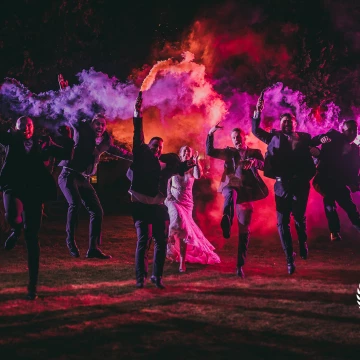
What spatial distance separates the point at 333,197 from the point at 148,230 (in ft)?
11.1

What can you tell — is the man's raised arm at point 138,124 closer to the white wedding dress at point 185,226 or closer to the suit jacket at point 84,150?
the suit jacket at point 84,150

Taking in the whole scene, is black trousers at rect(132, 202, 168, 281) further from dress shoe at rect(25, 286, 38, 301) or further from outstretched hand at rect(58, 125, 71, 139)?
dress shoe at rect(25, 286, 38, 301)

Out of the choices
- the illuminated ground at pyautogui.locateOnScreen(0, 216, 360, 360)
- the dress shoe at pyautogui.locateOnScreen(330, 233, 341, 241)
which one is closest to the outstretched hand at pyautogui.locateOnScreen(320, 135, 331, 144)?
the dress shoe at pyautogui.locateOnScreen(330, 233, 341, 241)

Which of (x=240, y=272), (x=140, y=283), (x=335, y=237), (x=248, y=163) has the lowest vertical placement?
(x=140, y=283)

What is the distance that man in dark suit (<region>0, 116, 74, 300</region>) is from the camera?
26.4 feet

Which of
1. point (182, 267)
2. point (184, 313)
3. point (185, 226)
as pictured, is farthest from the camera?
point (185, 226)

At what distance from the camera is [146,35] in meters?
21.5

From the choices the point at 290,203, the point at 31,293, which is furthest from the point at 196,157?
the point at 31,293

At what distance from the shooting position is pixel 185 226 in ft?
37.4

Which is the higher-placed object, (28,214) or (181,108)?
(181,108)

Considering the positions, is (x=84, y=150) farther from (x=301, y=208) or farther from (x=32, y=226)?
(x=301, y=208)

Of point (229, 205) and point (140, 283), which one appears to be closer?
point (140, 283)

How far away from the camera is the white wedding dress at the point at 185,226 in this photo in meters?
11.4

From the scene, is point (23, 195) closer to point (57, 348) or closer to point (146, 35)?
point (57, 348)
